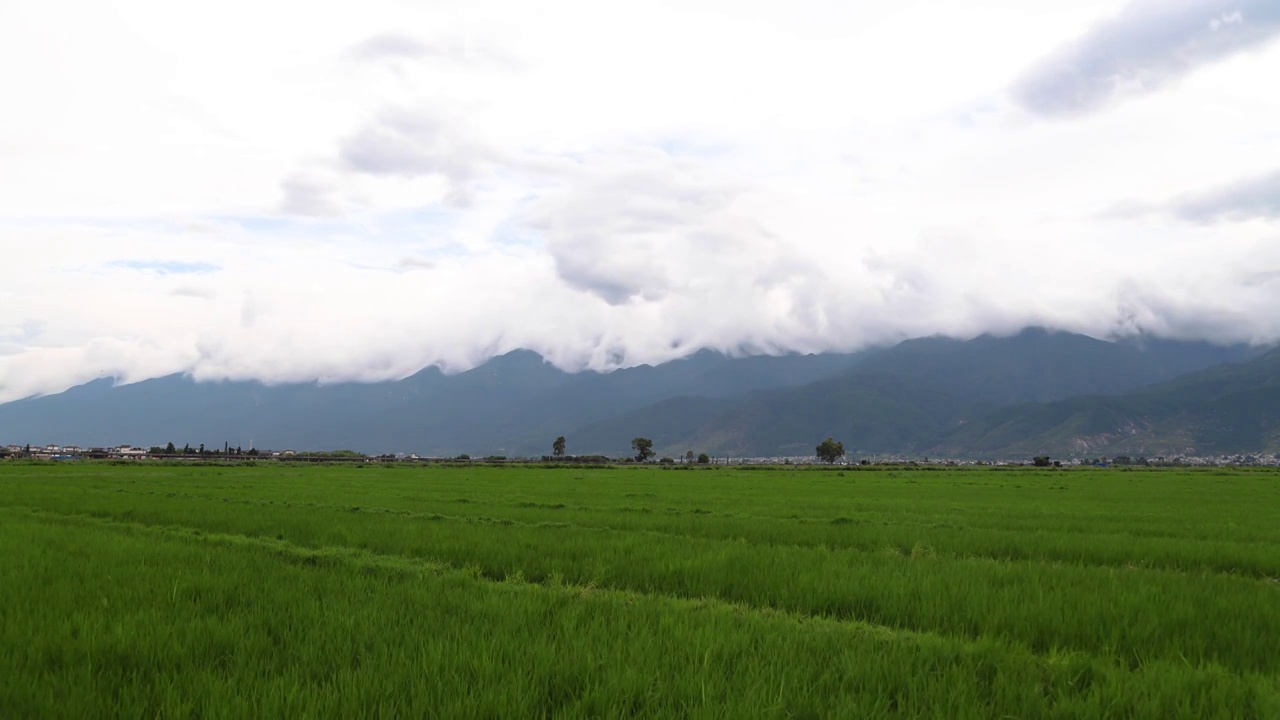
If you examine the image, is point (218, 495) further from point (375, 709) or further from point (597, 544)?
point (375, 709)

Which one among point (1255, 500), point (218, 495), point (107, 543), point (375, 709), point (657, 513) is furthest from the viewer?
point (1255, 500)

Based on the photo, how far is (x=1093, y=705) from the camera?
16.2 ft

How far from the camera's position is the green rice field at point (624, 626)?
4.96 metres

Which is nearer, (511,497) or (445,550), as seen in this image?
(445,550)

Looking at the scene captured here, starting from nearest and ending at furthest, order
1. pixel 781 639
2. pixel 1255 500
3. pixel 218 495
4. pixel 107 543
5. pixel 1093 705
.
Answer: pixel 1093 705
pixel 781 639
pixel 107 543
pixel 218 495
pixel 1255 500

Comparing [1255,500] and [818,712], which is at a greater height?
[818,712]

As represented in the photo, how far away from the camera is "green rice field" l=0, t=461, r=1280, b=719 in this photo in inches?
195

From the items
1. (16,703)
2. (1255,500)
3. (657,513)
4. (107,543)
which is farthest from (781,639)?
(1255,500)

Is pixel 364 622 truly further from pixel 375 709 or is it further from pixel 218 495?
pixel 218 495

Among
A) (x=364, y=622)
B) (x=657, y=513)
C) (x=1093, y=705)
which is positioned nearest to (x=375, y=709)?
(x=364, y=622)

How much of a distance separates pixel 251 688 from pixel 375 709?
3.72 ft

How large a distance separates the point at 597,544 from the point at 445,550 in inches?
111

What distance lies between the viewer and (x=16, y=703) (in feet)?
15.6

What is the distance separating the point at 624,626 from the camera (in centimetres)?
686
